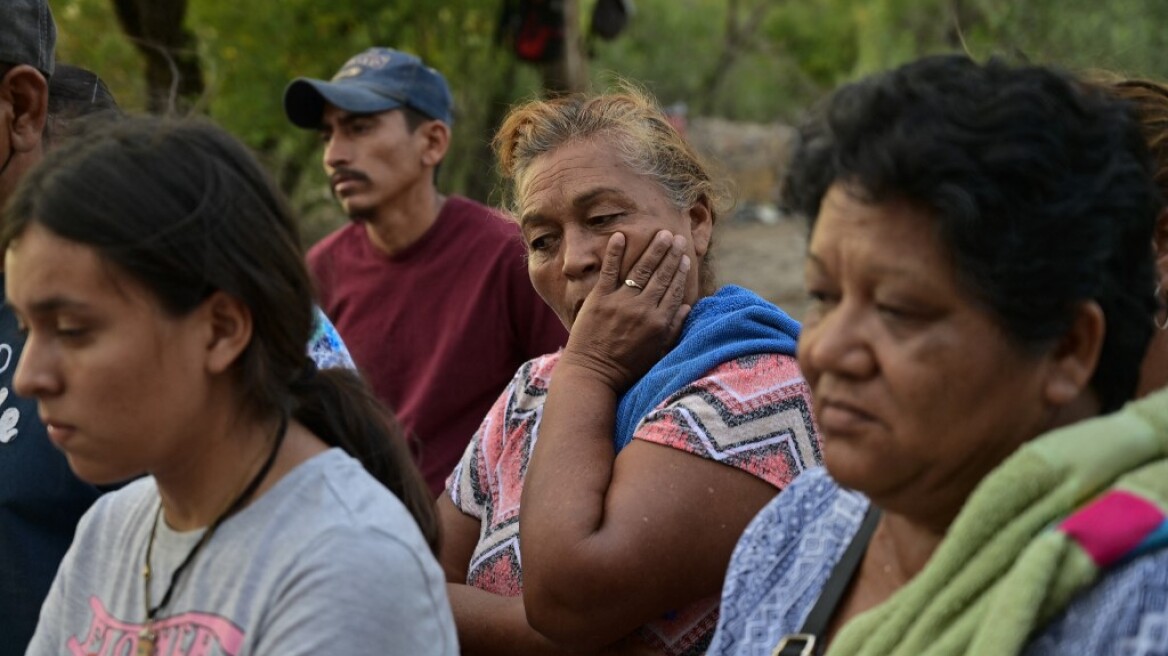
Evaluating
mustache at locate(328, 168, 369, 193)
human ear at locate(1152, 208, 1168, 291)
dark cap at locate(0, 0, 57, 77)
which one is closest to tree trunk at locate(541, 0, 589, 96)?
mustache at locate(328, 168, 369, 193)

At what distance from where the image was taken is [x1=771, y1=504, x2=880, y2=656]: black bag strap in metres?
1.91

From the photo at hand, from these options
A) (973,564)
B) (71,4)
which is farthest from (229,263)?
(71,4)

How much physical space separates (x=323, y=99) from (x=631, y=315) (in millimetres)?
3107

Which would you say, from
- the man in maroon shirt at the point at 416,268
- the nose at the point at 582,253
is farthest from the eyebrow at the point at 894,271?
the man in maroon shirt at the point at 416,268

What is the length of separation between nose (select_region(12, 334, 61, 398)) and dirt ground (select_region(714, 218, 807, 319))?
8.75m

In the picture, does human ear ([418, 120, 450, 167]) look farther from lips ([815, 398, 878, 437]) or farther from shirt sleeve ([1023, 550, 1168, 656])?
shirt sleeve ([1023, 550, 1168, 656])

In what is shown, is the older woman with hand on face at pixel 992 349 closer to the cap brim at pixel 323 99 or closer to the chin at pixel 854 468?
the chin at pixel 854 468

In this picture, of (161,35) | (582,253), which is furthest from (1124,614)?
(161,35)

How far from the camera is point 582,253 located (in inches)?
116

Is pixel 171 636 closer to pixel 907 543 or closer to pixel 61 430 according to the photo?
pixel 61 430

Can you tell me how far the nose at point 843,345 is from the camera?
174 cm

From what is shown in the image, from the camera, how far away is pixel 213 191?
1.95m

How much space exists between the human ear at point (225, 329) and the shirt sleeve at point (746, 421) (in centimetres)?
83

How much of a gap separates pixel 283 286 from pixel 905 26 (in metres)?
16.2
